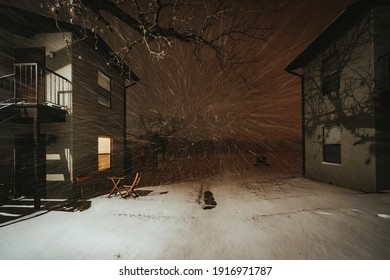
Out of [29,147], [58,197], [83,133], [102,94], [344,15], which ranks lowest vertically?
[58,197]

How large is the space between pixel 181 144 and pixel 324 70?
97.1ft

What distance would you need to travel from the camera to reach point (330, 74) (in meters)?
8.19

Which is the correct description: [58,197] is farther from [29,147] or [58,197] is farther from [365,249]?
[365,249]

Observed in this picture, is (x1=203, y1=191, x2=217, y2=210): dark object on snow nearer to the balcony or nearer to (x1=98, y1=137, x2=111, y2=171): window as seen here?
(x1=98, y1=137, x2=111, y2=171): window

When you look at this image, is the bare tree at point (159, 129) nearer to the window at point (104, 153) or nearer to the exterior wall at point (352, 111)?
the window at point (104, 153)

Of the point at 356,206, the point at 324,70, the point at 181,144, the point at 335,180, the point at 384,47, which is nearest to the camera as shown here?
the point at 356,206

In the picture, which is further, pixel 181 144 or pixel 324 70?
pixel 181 144

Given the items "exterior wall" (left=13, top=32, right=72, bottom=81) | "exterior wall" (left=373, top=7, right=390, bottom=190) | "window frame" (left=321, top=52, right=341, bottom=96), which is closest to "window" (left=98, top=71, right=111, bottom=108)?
"exterior wall" (left=13, top=32, right=72, bottom=81)

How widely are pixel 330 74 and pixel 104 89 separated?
34.3 feet

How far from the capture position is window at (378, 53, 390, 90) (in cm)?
586

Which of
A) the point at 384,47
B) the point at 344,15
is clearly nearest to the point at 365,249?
the point at 384,47

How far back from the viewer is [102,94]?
9.12 metres

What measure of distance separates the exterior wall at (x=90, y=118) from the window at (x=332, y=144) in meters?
9.78

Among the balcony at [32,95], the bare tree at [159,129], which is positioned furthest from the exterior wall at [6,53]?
the bare tree at [159,129]
